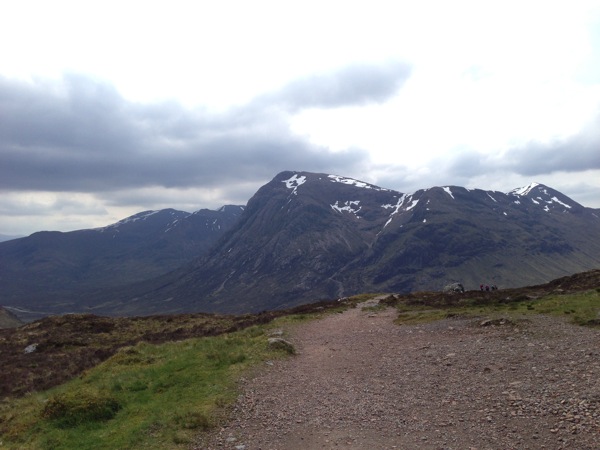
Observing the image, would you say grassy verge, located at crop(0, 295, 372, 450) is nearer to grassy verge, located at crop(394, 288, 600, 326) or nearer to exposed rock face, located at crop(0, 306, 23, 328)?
grassy verge, located at crop(394, 288, 600, 326)

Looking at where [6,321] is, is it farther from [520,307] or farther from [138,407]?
[520,307]

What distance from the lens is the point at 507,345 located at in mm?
23281

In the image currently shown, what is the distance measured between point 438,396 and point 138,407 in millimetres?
12920

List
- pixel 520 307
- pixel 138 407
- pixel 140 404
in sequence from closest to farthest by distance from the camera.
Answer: pixel 138 407 < pixel 140 404 < pixel 520 307

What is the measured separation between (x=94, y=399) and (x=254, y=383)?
23.6 feet

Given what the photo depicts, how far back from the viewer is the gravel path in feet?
45.4

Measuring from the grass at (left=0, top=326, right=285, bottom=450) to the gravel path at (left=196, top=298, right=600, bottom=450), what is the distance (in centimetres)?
150

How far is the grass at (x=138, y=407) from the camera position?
16.2 m

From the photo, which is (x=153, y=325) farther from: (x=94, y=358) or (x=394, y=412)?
(x=394, y=412)

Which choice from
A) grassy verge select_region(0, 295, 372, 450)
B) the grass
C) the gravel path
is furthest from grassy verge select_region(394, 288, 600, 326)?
the grass

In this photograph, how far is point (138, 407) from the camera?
1895 centimetres

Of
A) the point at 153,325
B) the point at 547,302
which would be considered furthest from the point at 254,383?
the point at 153,325

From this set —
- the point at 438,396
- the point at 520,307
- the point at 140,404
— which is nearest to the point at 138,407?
the point at 140,404

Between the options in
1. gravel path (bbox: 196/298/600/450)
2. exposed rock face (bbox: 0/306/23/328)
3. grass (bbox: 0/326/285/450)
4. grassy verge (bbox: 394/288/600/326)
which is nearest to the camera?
gravel path (bbox: 196/298/600/450)
